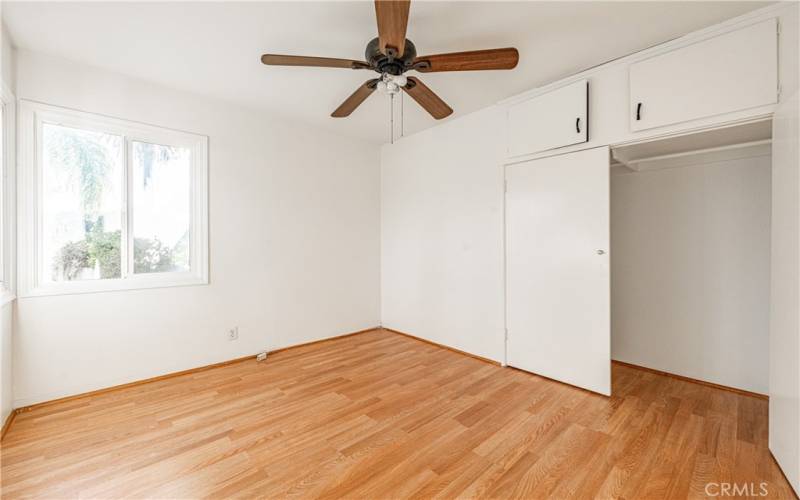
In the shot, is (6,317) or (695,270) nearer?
(6,317)

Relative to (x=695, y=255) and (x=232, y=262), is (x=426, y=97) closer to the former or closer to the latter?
(x=232, y=262)

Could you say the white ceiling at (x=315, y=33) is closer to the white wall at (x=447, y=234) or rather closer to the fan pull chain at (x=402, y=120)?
the fan pull chain at (x=402, y=120)

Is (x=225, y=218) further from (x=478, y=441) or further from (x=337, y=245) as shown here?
(x=478, y=441)

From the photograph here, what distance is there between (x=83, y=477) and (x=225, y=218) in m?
2.17

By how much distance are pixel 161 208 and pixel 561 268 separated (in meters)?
3.60

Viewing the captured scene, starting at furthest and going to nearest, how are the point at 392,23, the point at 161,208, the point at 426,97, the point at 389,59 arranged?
the point at 161,208 < the point at 426,97 < the point at 389,59 < the point at 392,23

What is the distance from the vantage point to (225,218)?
3289 mm

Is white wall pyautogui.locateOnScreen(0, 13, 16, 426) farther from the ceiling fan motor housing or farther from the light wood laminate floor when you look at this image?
the ceiling fan motor housing

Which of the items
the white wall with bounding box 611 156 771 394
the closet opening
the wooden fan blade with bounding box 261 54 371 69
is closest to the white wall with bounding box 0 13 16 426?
the wooden fan blade with bounding box 261 54 371 69

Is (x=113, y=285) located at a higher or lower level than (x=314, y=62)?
lower

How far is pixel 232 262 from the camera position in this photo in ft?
11.0

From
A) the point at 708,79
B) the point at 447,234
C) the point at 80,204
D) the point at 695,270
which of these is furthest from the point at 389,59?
the point at 695,270

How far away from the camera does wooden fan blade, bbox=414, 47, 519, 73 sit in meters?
1.87

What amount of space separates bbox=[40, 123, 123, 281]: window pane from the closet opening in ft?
13.7
